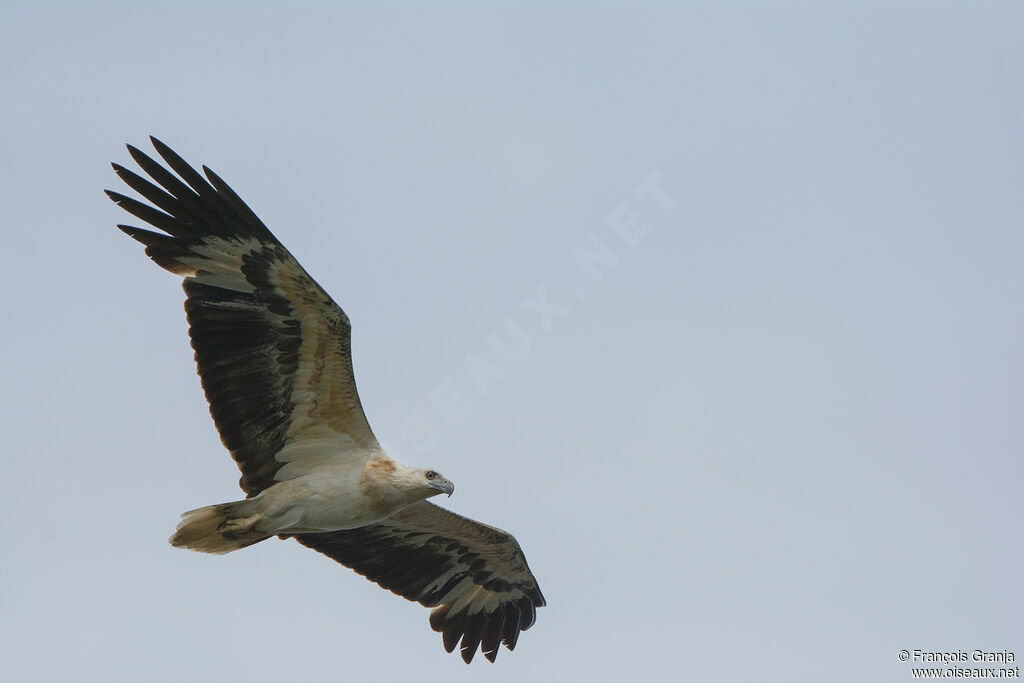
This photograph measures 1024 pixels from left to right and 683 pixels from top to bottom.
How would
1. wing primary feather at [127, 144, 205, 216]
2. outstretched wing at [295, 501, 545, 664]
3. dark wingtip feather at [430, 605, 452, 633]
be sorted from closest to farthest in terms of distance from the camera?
wing primary feather at [127, 144, 205, 216] → outstretched wing at [295, 501, 545, 664] → dark wingtip feather at [430, 605, 452, 633]

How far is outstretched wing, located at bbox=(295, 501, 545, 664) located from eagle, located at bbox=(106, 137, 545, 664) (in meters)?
1.79

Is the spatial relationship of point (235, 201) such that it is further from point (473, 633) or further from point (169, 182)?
point (473, 633)

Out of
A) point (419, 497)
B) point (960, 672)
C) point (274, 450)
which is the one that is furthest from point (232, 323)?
point (960, 672)

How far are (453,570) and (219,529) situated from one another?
3.92 metres

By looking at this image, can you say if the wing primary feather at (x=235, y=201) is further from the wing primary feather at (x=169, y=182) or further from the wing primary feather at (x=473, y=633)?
the wing primary feather at (x=473, y=633)

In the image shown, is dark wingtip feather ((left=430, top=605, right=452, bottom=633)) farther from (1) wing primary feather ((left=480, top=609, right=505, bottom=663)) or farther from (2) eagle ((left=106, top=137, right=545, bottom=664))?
(2) eagle ((left=106, top=137, right=545, bottom=664))

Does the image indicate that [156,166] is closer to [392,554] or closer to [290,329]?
[290,329]

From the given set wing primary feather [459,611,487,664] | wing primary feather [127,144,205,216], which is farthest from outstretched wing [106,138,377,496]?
wing primary feather [459,611,487,664]

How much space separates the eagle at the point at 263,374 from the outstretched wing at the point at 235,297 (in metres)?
0.01

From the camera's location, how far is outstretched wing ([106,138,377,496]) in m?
14.7

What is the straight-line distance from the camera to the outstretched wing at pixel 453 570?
56.6 ft

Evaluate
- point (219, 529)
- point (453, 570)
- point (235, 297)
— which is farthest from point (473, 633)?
point (235, 297)

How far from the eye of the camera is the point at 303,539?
16797 mm

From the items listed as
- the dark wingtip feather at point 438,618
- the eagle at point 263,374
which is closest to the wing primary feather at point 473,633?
the dark wingtip feather at point 438,618
